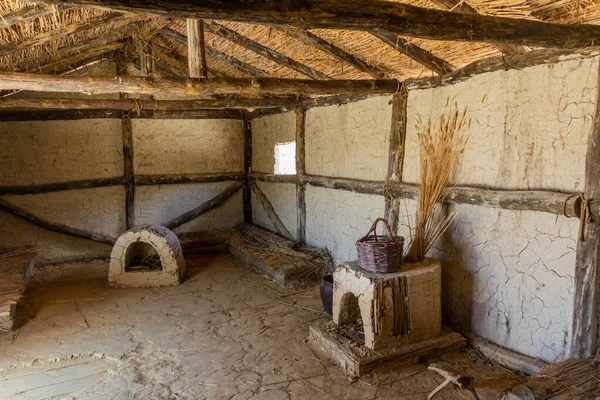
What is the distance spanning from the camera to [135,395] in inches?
126

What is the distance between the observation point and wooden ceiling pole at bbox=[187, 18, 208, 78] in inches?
148

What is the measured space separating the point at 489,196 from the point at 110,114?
589cm

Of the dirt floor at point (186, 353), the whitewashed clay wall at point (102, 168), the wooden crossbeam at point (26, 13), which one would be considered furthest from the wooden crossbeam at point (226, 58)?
the dirt floor at point (186, 353)

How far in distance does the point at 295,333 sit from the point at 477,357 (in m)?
1.67

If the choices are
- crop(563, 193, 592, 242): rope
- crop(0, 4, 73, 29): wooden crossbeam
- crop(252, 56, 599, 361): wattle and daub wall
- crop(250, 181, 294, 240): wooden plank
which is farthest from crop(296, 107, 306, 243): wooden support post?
crop(563, 193, 592, 242): rope

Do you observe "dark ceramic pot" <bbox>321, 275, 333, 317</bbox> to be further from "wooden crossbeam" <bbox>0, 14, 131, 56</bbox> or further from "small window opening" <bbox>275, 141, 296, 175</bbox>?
"wooden crossbeam" <bbox>0, 14, 131, 56</bbox>

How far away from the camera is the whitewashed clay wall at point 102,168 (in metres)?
6.49

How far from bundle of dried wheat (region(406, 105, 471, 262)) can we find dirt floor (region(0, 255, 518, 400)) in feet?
3.45

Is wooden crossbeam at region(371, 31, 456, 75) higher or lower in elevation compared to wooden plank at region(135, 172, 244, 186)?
higher

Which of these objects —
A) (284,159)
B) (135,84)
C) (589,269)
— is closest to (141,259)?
(284,159)

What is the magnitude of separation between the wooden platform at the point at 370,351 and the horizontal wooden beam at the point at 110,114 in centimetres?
491

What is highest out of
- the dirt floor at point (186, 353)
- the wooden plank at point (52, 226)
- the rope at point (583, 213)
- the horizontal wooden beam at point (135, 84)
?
the horizontal wooden beam at point (135, 84)

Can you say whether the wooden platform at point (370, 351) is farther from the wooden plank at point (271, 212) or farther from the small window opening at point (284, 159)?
the small window opening at point (284, 159)

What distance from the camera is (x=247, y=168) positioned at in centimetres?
811
